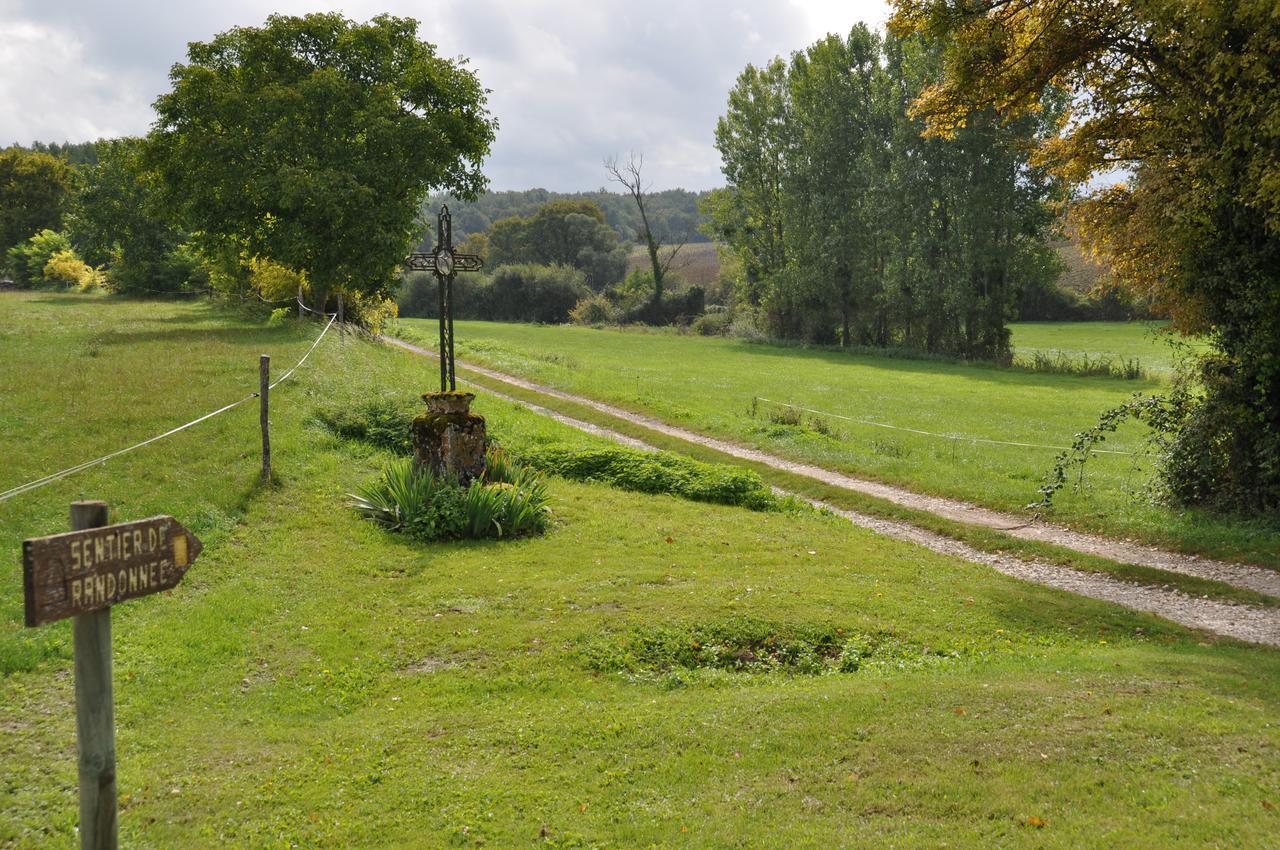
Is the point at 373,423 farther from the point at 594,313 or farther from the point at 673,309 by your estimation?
the point at 673,309

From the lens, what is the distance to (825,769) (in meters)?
5.71

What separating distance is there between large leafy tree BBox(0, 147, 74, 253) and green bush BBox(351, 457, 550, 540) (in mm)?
69723

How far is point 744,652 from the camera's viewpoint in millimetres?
8258

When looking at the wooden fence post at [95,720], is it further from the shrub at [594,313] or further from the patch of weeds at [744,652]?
the shrub at [594,313]

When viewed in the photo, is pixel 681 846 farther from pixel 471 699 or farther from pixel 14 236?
pixel 14 236

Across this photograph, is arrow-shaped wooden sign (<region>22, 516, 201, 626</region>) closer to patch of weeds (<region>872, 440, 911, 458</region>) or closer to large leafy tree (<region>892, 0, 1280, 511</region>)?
large leafy tree (<region>892, 0, 1280, 511</region>)

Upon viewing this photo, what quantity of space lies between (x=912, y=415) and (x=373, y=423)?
17.2 m

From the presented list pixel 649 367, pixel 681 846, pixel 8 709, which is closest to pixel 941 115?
pixel 681 846

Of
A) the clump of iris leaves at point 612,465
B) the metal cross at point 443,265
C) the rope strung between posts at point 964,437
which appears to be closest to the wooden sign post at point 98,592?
the metal cross at point 443,265

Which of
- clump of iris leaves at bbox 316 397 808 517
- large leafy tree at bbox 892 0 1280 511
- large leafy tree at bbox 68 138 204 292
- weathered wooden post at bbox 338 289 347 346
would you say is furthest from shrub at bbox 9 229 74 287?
large leafy tree at bbox 892 0 1280 511

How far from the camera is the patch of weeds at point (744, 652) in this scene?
7840mm

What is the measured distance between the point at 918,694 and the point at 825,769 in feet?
5.00

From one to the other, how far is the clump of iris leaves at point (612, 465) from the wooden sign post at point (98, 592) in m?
10.5

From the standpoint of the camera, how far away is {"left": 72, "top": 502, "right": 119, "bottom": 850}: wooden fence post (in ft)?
12.7
